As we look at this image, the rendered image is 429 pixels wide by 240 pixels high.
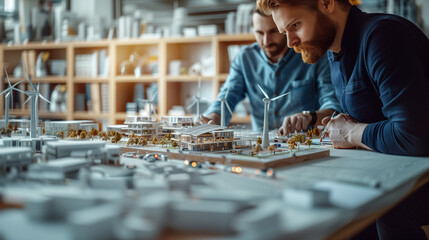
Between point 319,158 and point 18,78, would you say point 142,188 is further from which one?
point 18,78

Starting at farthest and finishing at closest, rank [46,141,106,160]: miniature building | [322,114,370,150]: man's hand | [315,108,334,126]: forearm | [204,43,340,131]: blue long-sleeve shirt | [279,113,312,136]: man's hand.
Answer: [204,43,340,131]: blue long-sleeve shirt
[315,108,334,126]: forearm
[279,113,312,136]: man's hand
[322,114,370,150]: man's hand
[46,141,106,160]: miniature building

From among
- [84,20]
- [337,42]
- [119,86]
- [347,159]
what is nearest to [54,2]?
[84,20]

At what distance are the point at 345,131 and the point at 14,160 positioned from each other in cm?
187

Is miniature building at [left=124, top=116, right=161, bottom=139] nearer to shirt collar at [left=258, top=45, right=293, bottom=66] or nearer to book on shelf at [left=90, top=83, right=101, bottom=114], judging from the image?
shirt collar at [left=258, top=45, right=293, bottom=66]

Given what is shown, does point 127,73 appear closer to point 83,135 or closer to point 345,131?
point 83,135

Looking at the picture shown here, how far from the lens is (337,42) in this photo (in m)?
2.48

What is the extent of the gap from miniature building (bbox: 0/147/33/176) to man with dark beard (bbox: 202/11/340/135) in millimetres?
2256

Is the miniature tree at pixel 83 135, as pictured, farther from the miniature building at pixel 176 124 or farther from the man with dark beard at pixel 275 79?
the man with dark beard at pixel 275 79

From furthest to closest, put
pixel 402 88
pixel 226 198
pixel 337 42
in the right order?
pixel 337 42, pixel 402 88, pixel 226 198

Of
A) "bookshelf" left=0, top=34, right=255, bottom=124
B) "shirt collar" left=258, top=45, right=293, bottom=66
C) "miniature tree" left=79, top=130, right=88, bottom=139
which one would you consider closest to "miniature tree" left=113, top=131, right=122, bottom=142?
"miniature tree" left=79, top=130, right=88, bottom=139

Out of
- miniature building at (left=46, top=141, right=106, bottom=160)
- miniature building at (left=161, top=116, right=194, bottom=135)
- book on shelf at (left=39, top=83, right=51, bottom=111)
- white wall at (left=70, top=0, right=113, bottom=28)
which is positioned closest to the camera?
miniature building at (left=46, top=141, right=106, bottom=160)

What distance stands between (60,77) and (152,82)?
→ 167cm

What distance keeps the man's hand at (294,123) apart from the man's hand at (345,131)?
0.51 meters

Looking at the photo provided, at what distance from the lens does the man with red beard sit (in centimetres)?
195
